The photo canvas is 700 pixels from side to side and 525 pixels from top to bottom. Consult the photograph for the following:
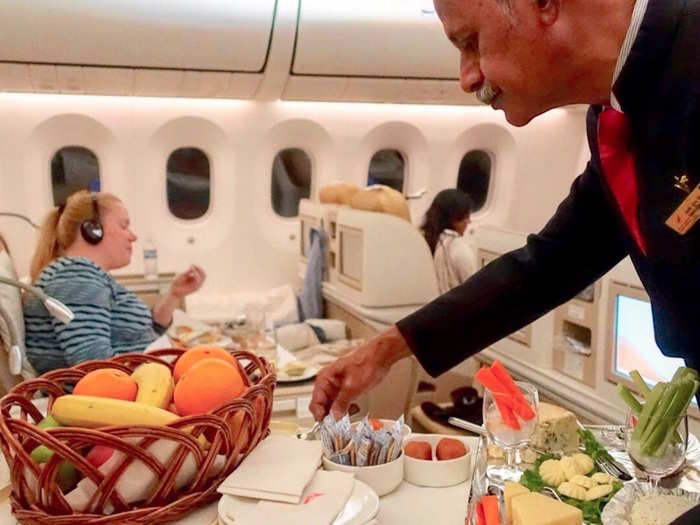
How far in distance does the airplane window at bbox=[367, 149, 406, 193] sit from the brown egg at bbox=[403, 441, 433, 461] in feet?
12.2

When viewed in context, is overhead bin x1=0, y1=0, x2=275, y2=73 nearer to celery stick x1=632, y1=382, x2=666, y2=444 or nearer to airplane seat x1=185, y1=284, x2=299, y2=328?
airplane seat x1=185, y1=284, x2=299, y2=328

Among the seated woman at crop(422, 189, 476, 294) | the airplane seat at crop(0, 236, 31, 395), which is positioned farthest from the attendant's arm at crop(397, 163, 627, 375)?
the seated woman at crop(422, 189, 476, 294)

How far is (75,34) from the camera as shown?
3.09 metres

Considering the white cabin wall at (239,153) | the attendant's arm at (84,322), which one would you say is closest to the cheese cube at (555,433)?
the attendant's arm at (84,322)

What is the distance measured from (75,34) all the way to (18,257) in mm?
1535

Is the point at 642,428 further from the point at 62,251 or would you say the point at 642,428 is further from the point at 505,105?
the point at 62,251

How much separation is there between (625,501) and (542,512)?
0.14m

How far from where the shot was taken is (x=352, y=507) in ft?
3.24

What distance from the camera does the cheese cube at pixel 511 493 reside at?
3.22 feet

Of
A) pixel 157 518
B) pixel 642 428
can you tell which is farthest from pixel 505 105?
pixel 157 518

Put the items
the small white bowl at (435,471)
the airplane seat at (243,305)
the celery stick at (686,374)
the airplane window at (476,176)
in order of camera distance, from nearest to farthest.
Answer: the celery stick at (686,374) < the small white bowl at (435,471) < the airplane seat at (243,305) < the airplane window at (476,176)

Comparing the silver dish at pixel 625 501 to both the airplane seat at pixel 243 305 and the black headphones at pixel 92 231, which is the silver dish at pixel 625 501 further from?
the airplane seat at pixel 243 305

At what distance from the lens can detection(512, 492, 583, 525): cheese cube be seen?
934 millimetres

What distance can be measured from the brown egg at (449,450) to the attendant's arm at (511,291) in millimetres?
134
